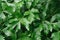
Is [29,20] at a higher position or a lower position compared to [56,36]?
higher

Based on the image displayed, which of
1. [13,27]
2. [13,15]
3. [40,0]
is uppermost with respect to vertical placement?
[40,0]

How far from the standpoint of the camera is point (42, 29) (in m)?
1.88

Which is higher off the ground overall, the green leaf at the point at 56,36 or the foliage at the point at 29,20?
the foliage at the point at 29,20

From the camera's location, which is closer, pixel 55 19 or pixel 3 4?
pixel 3 4

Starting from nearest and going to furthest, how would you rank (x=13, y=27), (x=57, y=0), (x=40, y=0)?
1. (x=13, y=27)
2. (x=40, y=0)
3. (x=57, y=0)

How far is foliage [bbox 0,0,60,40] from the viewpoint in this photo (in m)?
1.81

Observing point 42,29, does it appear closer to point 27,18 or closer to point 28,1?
point 27,18

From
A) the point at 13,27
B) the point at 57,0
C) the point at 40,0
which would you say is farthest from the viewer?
the point at 57,0

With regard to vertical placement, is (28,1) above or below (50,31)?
above

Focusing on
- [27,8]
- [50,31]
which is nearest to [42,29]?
[50,31]

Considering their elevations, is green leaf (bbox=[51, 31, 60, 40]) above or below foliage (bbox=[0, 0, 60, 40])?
below

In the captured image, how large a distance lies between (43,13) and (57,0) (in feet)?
0.78

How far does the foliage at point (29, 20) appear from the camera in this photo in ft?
5.93

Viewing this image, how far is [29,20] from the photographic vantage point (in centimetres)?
181
